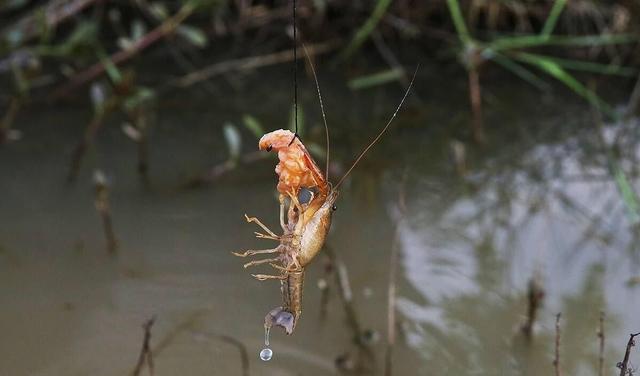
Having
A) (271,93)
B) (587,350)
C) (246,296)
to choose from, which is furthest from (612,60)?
(246,296)

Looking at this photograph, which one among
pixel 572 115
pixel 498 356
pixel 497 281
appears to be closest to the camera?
pixel 498 356

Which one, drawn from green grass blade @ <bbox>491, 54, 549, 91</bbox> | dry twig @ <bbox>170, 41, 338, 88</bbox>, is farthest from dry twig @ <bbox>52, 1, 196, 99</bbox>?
green grass blade @ <bbox>491, 54, 549, 91</bbox>

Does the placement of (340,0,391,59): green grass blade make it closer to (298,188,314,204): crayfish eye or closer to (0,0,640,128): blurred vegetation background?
(0,0,640,128): blurred vegetation background

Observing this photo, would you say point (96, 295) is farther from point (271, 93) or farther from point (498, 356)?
point (271, 93)

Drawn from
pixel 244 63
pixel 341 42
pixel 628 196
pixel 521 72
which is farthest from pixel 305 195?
pixel 521 72

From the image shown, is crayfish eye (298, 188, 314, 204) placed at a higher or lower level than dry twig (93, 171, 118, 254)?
lower

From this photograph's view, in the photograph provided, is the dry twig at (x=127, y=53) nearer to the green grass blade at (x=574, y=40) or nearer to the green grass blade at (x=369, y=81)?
the green grass blade at (x=369, y=81)
